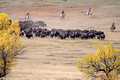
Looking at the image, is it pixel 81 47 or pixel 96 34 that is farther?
pixel 96 34

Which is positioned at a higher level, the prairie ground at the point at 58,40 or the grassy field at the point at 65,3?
the grassy field at the point at 65,3

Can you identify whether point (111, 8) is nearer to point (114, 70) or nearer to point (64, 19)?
point (64, 19)

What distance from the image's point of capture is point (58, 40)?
43719 millimetres

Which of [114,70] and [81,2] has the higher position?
[81,2]

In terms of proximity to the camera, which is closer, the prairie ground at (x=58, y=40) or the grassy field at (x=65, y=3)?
the prairie ground at (x=58, y=40)

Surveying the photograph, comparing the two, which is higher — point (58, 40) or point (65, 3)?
point (65, 3)

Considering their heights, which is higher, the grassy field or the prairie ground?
the grassy field

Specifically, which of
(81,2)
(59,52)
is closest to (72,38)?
(59,52)

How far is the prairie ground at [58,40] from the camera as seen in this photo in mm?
25703

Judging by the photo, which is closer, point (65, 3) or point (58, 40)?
point (58, 40)

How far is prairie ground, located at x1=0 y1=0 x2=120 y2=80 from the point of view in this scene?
1012 inches

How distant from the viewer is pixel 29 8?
268 feet

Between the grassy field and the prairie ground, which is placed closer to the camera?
the prairie ground

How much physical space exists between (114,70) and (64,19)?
46.7m
